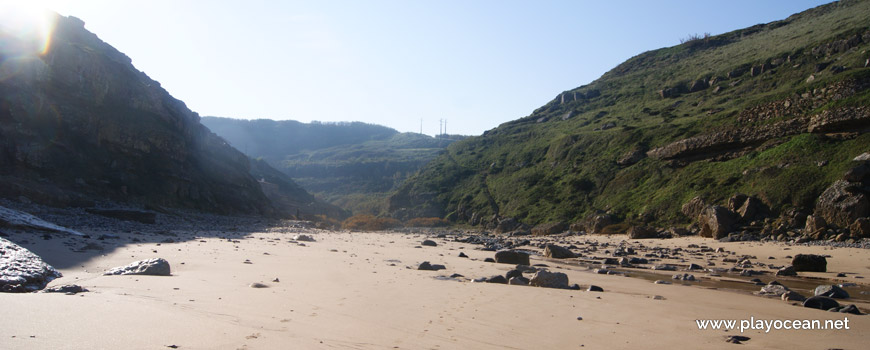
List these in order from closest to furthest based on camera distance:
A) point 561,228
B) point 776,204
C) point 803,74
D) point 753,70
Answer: point 776,204
point 561,228
point 803,74
point 753,70

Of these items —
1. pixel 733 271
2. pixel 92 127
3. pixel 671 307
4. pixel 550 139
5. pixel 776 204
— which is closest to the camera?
pixel 671 307

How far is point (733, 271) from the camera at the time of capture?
1382 cm

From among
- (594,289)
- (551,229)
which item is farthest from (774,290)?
(551,229)

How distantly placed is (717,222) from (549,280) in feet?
65.0

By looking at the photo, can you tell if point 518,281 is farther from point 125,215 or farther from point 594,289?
point 125,215

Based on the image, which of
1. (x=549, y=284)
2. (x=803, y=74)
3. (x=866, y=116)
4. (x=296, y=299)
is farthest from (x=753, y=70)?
(x=296, y=299)

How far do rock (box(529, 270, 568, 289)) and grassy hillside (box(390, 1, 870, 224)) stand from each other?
22.4 metres

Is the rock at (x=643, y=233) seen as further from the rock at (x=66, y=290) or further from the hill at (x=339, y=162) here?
the hill at (x=339, y=162)

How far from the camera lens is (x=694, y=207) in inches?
1254

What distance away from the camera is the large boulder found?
20.5 ft

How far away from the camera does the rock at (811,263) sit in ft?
44.5

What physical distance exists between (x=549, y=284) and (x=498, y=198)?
4831 centimetres

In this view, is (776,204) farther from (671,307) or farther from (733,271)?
(671,307)

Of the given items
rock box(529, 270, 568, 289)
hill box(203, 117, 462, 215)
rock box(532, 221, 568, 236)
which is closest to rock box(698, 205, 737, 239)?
rock box(532, 221, 568, 236)
